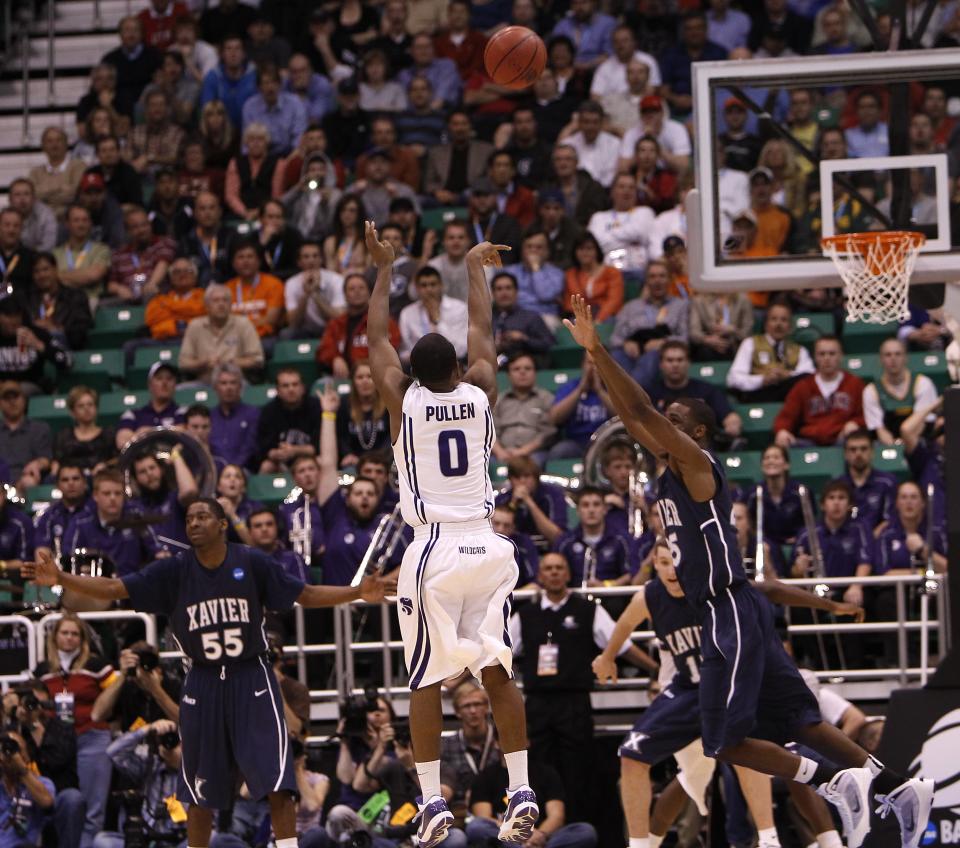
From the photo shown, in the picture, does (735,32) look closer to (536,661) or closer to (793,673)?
(536,661)

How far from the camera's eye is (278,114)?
21453mm

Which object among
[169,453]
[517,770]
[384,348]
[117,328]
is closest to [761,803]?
[517,770]

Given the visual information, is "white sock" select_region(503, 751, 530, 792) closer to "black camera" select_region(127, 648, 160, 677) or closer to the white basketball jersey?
the white basketball jersey

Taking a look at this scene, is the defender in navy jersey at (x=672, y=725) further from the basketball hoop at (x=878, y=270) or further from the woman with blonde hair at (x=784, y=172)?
the woman with blonde hair at (x=784, y=172)

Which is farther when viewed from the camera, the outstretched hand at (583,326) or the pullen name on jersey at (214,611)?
the pullen name on jersey at (214,611)

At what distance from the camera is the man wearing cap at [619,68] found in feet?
67.4

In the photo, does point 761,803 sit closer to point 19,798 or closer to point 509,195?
point 19,798

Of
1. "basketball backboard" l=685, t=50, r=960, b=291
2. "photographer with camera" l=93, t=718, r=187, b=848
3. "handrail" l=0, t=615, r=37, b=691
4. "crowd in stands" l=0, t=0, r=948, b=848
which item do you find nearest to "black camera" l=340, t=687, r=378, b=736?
"crowd in stands" l=0, t=0, r=948, b=848

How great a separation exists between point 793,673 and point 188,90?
13536mm

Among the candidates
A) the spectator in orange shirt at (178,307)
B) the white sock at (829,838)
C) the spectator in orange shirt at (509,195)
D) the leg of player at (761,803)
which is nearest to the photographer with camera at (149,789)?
the leg of player at (761,803)

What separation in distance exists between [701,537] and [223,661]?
2960 millimetres

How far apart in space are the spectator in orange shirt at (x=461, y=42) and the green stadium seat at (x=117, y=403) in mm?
5830

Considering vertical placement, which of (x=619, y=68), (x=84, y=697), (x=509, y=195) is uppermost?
(x=619, y=68)

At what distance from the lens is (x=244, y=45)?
22594 mm
